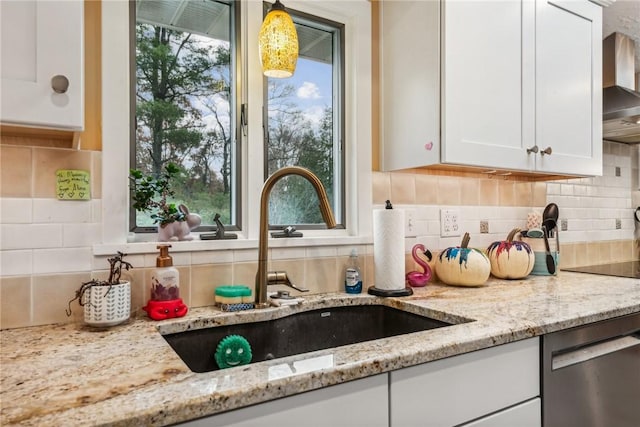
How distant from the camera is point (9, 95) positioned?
78 centimetres

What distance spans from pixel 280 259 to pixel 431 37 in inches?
38.0

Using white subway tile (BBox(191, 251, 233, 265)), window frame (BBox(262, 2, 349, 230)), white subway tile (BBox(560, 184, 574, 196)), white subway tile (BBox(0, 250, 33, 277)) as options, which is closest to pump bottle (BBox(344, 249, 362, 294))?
window frame (BBox(262, 2, 349, 230))

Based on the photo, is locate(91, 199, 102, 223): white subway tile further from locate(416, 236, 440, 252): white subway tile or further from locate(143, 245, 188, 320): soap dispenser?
locate(416, 236, 440, 252): white subway tile

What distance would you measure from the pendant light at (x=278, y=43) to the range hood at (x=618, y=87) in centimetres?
179

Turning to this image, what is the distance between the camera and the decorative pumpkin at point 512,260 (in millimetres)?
1763

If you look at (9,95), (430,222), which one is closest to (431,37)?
(430,222)

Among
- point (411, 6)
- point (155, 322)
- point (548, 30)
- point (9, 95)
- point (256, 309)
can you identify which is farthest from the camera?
point (548, 30)

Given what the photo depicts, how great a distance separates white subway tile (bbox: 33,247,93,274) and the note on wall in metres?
0.15

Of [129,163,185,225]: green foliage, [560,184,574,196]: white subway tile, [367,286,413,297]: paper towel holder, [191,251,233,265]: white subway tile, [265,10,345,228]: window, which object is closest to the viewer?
[129,163,185,225]: green foliage

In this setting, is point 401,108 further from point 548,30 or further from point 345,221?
point 548,30

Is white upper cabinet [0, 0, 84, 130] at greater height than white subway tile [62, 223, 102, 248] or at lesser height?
greater

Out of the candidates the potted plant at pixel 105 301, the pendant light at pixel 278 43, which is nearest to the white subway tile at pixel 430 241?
the pendant light at pixel 278 43

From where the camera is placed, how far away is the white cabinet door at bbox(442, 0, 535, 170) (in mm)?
1446

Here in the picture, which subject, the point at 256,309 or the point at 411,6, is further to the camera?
the point at 411,6
